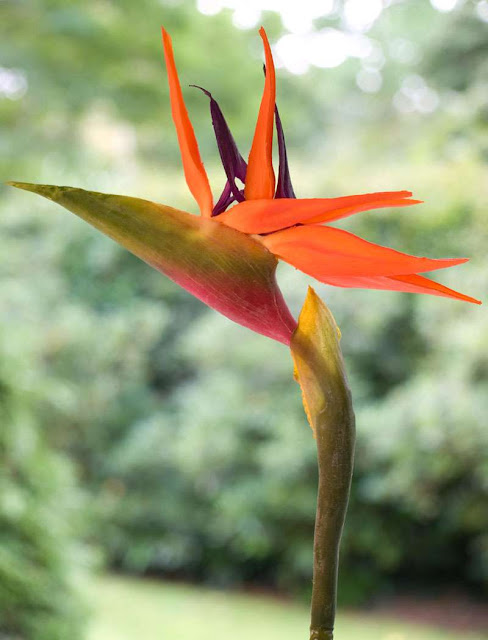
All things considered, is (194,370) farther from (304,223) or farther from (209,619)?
(304,223)

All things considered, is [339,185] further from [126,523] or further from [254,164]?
[254,164]

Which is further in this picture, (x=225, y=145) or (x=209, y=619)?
(x=209, y=619)

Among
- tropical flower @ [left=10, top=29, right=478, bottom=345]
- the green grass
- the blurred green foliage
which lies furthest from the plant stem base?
the green grass

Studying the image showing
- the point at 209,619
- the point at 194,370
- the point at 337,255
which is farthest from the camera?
the point at 194,370

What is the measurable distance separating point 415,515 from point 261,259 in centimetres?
247

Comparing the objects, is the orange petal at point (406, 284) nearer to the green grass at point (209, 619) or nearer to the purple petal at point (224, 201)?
the purple petal at point (224, 201)

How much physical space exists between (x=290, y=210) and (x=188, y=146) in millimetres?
46

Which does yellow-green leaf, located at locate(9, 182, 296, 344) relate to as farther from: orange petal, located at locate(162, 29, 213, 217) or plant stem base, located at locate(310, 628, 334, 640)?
plant stem base, located at locate(310, 628, 334, 640)

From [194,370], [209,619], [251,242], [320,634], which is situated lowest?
[320,634]

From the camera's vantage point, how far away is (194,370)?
352 cm

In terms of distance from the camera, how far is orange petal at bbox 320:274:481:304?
0.92 feet

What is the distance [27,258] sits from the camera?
3.62 meters

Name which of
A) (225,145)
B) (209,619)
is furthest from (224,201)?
(209,619)

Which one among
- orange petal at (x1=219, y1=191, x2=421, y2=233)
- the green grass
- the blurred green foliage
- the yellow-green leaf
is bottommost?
the yellow-green leaf
